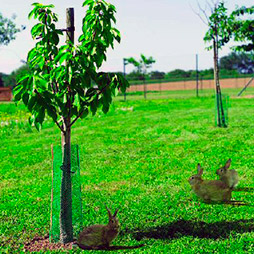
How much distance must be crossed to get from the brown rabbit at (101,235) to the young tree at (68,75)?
0.23 metres

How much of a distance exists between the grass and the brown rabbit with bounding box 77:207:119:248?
0.14 m

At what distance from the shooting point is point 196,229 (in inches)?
145

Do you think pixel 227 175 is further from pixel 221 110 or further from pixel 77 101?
pixel 221 110

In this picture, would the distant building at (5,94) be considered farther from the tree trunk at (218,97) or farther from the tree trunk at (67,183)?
the tree trunk at (67,183)

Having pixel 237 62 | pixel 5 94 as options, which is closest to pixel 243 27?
pixel 5 94

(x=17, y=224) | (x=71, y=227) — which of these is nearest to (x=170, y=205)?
(x=71, y=227)

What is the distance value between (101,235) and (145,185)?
191cm

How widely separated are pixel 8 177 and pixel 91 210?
2.17m

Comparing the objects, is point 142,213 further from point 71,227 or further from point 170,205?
point 71,227

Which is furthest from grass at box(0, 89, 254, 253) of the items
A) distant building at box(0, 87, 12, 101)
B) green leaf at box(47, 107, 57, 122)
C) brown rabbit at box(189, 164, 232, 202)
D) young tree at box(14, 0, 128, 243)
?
distant building at box(0, 87, 12, 101)

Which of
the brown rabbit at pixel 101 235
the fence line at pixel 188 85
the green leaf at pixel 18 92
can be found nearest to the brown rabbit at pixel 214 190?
the brown rabbit at pixel 101 235

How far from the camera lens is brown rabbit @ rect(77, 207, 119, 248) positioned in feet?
10.8

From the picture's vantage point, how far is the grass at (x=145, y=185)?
11.7ft

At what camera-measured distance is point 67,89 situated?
327 centimetres
